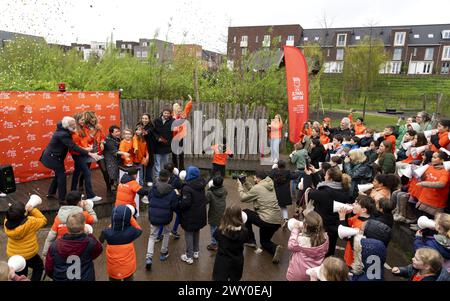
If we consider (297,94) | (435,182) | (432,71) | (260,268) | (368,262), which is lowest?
(260,268)

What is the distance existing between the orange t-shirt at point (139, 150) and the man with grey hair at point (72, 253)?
3407 mm

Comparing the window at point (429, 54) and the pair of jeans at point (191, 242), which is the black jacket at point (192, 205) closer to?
the pair of jeans at point (191, 242)

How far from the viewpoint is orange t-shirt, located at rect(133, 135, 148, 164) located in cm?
670

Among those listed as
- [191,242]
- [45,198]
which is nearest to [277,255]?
[191,242]

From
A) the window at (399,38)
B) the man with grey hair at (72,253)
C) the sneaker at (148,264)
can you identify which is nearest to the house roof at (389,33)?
the window at (399,38)

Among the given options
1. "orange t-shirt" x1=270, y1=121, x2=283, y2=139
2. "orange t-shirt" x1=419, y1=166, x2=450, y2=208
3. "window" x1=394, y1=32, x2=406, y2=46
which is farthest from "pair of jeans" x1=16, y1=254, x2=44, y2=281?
"window" x1=394, y1=32, x2=406, y2=46

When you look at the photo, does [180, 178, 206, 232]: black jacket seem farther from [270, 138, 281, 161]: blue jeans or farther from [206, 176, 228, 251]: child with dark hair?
[270, 138, 281, 161]: blue jeans

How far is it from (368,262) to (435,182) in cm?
224

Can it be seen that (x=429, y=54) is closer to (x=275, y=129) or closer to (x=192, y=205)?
(x=275, y=129)

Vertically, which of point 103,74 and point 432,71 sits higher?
point 432,71
